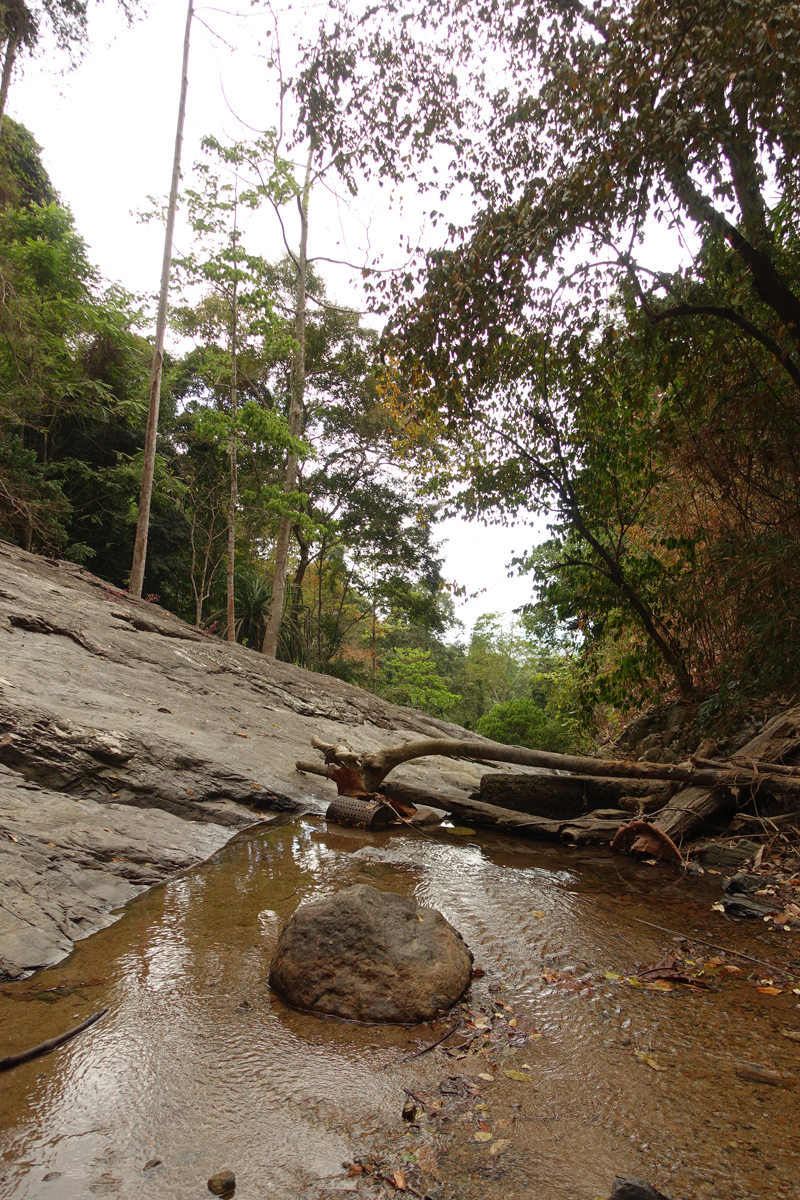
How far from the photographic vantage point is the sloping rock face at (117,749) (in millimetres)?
3113

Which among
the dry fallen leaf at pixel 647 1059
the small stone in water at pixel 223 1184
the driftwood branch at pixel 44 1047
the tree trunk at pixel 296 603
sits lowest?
the driftwood branch at pixel 44 1047

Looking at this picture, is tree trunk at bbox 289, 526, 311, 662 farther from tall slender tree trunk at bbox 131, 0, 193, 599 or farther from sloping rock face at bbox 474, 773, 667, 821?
sloping rock face at bbox 474, 773, 667, 821

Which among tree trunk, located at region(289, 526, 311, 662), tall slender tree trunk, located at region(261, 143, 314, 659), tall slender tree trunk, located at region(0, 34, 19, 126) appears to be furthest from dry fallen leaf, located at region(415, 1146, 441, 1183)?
tall slender tree trunk, located at region(0, 34, 19, 126)

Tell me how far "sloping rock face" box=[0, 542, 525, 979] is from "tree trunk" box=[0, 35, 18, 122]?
9187mm

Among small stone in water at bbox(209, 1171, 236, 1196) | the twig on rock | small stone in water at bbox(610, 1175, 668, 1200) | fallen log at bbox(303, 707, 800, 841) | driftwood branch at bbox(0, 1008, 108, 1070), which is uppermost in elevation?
fallen log at bbox(303, 707, 800, 841)

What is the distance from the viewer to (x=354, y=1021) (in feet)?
7.68

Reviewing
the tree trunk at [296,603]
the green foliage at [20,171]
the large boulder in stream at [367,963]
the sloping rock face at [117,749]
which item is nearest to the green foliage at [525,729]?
the tree trunk at [296,603]

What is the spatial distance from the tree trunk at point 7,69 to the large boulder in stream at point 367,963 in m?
15.5

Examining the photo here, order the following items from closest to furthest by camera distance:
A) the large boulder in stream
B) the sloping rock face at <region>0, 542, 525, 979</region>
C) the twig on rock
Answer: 1. the twig on rock
2. the large boulder in stream
3. the sloping rock face at <region>0, 542, 525, 979</region>

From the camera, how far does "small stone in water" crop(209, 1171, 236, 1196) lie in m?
1.49

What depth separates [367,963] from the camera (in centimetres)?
250

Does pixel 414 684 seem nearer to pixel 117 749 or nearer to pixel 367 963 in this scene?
pixel 117 749

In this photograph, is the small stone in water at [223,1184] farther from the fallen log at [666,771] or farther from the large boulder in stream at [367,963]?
the fallen log at [666,771]

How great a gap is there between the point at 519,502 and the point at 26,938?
6779 mm
